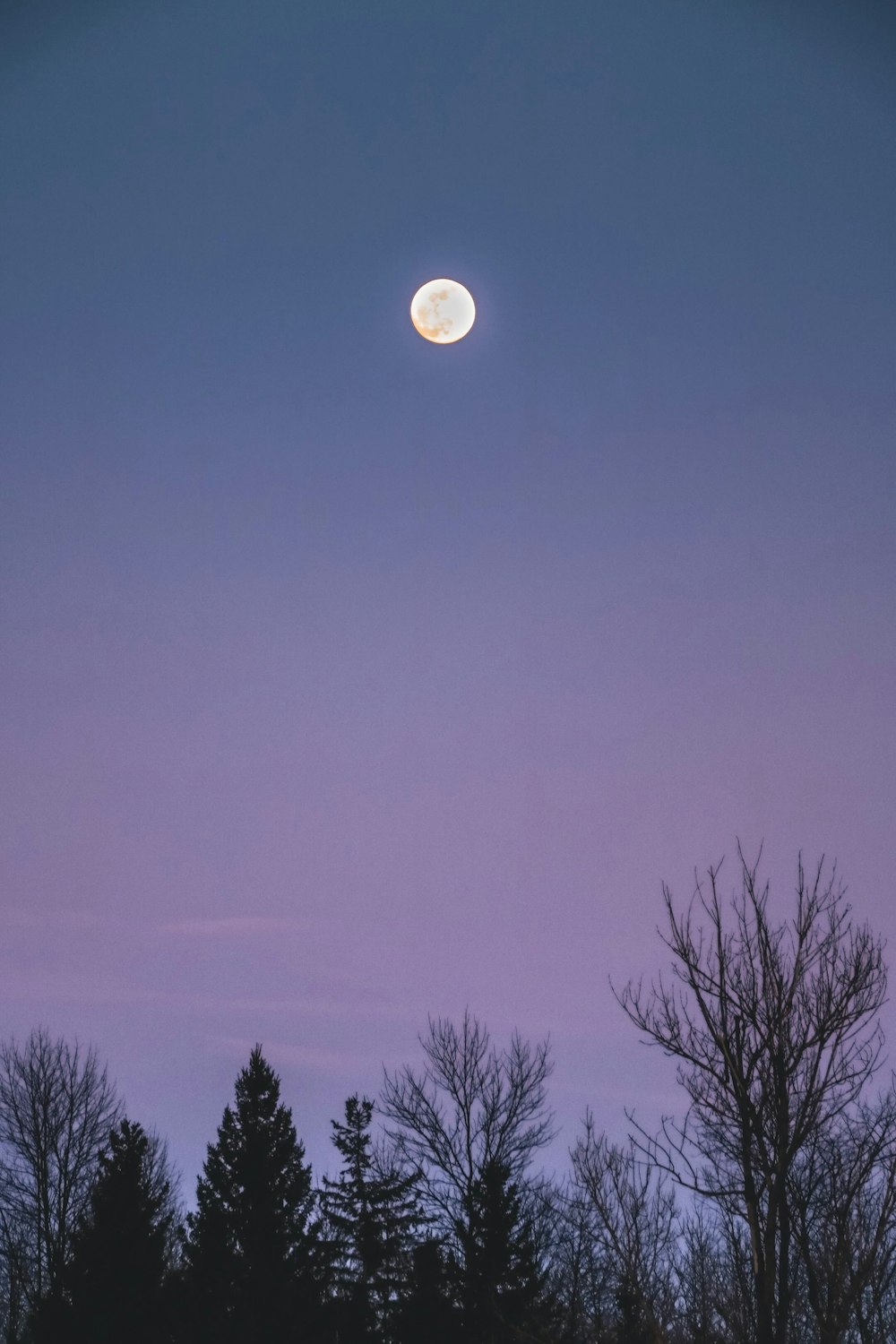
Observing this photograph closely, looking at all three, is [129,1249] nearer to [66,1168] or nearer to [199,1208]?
[199,1208]

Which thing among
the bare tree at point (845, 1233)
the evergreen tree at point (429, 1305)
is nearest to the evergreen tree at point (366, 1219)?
the evergreen tree at point (429, 1305)

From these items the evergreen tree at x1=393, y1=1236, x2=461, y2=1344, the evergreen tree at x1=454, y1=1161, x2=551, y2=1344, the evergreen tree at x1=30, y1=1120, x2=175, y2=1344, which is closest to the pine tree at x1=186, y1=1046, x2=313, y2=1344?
the evergreen tree at x1=30, y1=1120, x2=175, y2=1344

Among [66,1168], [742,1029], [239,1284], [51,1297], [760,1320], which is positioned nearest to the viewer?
[760,1320]

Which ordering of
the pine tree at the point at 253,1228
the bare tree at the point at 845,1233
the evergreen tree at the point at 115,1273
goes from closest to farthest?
1. the bare tree at the point at 845,1233
2. the evergreen tree at the point at 115,1273
3. the pine tree at the point at 253,1228

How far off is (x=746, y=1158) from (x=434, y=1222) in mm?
23920

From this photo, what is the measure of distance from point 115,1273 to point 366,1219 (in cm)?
1464

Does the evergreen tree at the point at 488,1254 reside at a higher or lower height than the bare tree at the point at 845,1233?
higher

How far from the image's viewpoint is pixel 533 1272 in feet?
99.3

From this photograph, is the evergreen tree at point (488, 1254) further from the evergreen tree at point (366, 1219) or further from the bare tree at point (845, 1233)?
the bare tree at point (845, 1233)

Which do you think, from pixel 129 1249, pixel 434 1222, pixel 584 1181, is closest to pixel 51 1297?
pixel 129 1249

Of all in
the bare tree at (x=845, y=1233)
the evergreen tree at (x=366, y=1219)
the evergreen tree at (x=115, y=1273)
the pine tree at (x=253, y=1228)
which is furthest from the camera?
the evergreen tree at (x=366, y=1219)

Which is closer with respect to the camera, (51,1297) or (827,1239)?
Result: (827,1239)

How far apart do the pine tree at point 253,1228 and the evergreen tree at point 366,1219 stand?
5.93m

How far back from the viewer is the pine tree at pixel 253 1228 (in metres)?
27.9
